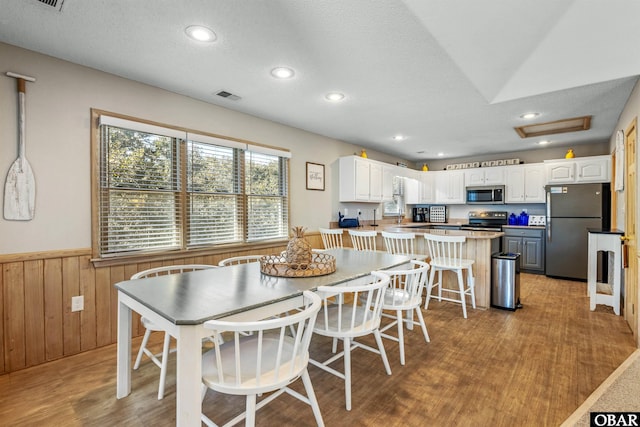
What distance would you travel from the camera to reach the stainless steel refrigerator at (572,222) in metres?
4.61

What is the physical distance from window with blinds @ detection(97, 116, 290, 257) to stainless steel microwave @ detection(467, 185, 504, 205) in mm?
4196

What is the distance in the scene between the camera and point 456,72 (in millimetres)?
2566

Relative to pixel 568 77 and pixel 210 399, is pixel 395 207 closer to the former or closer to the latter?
pixel 568 77

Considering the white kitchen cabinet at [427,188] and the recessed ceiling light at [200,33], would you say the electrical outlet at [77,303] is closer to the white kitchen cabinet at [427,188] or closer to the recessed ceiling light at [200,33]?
the recessed ceiling light at [200,33]

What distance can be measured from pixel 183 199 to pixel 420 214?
5589 millimetres

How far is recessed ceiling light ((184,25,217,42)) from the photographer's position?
1959mm

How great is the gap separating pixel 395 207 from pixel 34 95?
576 cm

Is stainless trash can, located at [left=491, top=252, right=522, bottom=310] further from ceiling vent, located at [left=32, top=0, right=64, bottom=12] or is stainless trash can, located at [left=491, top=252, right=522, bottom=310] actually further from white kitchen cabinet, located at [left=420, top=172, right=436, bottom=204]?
ceiling vent, located at [left=32, top=0, right=64, bottom=12]

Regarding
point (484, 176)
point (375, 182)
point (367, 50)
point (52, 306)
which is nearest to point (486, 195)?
point (484, 176)

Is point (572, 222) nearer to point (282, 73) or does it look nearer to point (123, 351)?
point (282, 73)

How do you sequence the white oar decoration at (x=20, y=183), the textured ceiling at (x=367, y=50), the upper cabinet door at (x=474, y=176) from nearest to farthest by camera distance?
the textured ceiling at (x=367, y=50), the white oar decoration at (x=20, y=183), the upper cabinet door at (x=474, y=176)

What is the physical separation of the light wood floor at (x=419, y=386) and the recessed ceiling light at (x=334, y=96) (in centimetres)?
236

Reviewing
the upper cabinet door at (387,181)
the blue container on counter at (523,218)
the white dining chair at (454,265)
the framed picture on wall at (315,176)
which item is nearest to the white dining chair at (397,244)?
the white dining chair at (454,265)

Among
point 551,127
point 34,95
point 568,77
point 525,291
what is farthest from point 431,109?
point 34,95
